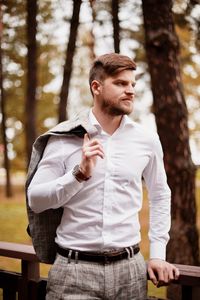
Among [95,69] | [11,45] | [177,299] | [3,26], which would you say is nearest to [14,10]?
[3,26]

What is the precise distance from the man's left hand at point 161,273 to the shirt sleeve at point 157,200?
0.36 feet

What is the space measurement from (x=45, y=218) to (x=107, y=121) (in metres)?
0.60

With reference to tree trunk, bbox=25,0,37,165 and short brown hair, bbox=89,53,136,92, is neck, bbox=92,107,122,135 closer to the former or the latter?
short brown hair, bbox=89,53,136,92

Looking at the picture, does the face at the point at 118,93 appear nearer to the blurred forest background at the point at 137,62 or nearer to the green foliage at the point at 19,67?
the blurred forest background at the point at 137,62

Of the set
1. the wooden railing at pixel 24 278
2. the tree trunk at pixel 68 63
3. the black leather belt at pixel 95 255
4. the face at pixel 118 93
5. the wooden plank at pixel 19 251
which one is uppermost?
the tree trunk at pixel 68 63

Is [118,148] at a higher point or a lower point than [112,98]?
lower

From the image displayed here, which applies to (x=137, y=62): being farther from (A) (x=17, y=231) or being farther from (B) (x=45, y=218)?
(B) (x=45, y=218)

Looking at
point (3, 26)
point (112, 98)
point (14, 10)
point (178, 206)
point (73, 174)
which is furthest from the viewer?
point (3, 26)

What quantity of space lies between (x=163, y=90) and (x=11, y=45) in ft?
29.6

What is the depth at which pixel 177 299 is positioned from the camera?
4.77 m

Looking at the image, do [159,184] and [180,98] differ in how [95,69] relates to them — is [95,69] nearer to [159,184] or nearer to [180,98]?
[159,184]

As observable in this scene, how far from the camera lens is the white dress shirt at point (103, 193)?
1932 mm

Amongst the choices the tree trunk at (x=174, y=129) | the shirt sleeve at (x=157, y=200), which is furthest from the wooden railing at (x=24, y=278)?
the tree trunk at (x=174, y=129)

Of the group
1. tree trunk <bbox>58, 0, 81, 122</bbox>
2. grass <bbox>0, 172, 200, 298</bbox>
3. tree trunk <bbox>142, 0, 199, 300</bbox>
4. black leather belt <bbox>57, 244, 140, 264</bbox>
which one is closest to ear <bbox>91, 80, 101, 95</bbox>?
black leather belt <bbox>57, 244, 140, 264</bbox>
